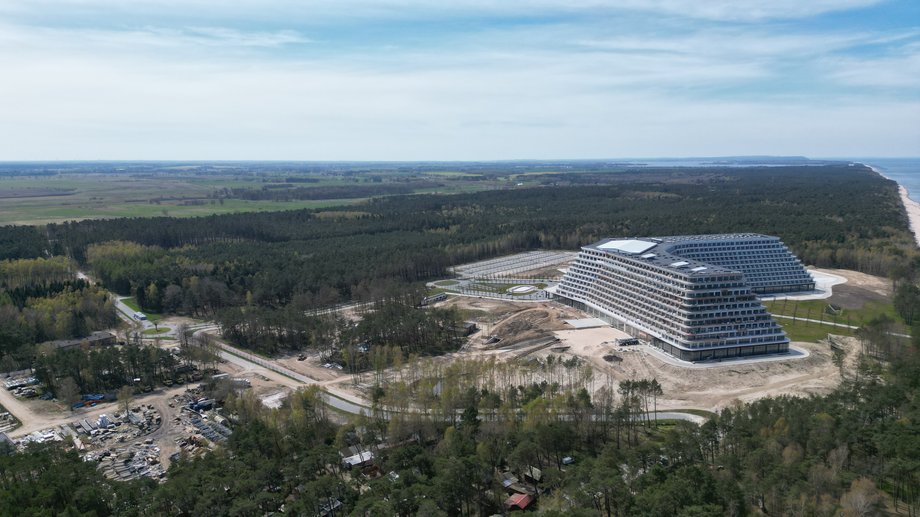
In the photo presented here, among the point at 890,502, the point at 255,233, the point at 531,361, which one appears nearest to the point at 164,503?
the point at 531,361

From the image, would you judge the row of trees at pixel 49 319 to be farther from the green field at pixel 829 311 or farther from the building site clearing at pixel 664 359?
the green field at pixel 829 311

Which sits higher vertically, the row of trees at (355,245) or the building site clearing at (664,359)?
the row of trees at (355,245)

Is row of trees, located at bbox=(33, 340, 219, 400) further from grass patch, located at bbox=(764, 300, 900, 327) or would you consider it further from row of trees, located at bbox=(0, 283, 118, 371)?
grass patch, located at bbox=(764, 300, 900, 327)

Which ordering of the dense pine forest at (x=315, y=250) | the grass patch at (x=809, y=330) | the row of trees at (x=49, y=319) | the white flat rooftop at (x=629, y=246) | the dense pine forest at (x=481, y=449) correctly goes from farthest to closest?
the dense pine forest at (x=315, y=250), the white flat rooftop at (x=629, y=246), the grass patch at (x=809, y=330), the row of trees at (x=49, y=319), the dense pine forest at (x=481, y=449)

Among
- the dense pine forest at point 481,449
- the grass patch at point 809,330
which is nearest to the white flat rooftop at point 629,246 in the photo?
the grass patch at point 809,330

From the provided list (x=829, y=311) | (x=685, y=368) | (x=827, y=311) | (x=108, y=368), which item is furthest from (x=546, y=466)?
(x=829, y=311)

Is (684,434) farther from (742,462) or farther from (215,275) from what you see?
(215,275)
